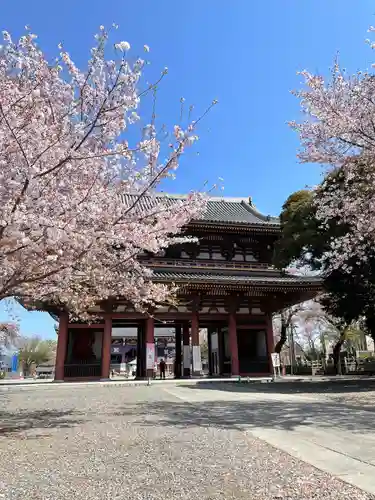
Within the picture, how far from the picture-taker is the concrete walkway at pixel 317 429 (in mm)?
4605

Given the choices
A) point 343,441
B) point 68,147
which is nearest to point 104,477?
point 343,441

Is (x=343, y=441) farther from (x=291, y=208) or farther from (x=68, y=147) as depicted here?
(x=291, y=208)

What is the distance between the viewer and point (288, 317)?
1315 inches

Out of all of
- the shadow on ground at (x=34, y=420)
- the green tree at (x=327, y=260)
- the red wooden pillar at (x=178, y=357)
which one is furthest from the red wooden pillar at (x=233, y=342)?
the shadow on ground at (x=34, y=420)

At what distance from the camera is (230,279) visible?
68.9ft

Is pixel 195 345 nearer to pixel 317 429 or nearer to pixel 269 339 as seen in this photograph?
pixel 269 339

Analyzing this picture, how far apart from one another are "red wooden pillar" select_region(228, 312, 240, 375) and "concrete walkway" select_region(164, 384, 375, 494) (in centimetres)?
1087

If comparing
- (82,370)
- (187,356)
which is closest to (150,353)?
(187,356)

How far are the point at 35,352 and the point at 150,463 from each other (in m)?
54.9

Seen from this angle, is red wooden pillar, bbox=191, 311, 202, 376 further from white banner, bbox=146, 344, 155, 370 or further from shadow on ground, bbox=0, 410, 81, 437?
shadow on ground, bbox=0, 410, 81, 437

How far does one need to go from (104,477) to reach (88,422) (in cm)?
399

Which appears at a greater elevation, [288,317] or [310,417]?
[288,317]

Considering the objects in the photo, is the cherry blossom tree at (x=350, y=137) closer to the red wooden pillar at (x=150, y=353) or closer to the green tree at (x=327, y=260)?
the green tree at (x=327, y=260)

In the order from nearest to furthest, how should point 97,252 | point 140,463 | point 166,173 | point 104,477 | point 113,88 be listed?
point 104,477, point 140,463, point 113,88, point 166,173, point 97,252
